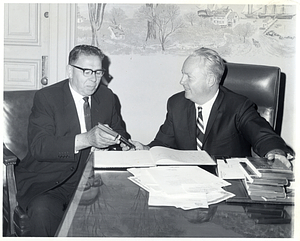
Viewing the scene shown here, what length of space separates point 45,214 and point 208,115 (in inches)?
46.9

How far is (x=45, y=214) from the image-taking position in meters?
2.08

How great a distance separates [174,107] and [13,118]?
1017mm

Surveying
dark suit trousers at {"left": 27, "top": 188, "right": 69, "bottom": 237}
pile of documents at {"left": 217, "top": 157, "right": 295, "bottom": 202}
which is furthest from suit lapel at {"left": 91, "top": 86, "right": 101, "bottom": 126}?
pile of documents at {"left": 217, "top": 157, "right": 295, "bottom": 202}

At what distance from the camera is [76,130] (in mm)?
2484

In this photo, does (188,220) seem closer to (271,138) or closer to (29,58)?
(271,138)

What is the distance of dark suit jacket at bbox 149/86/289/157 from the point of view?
102 inches

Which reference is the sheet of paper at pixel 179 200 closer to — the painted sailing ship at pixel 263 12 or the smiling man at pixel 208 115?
the smiling man at pixel 208 115

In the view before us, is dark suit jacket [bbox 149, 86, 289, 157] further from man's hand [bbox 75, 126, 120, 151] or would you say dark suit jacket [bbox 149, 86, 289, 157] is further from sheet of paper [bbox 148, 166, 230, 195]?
sheet of paper [bbox 148, 166, 230, 195]

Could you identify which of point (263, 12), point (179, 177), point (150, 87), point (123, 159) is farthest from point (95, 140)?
point (263, 12)

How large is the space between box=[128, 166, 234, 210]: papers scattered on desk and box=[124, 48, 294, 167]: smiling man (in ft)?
2.47

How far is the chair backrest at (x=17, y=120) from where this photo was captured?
2496 millimetres
